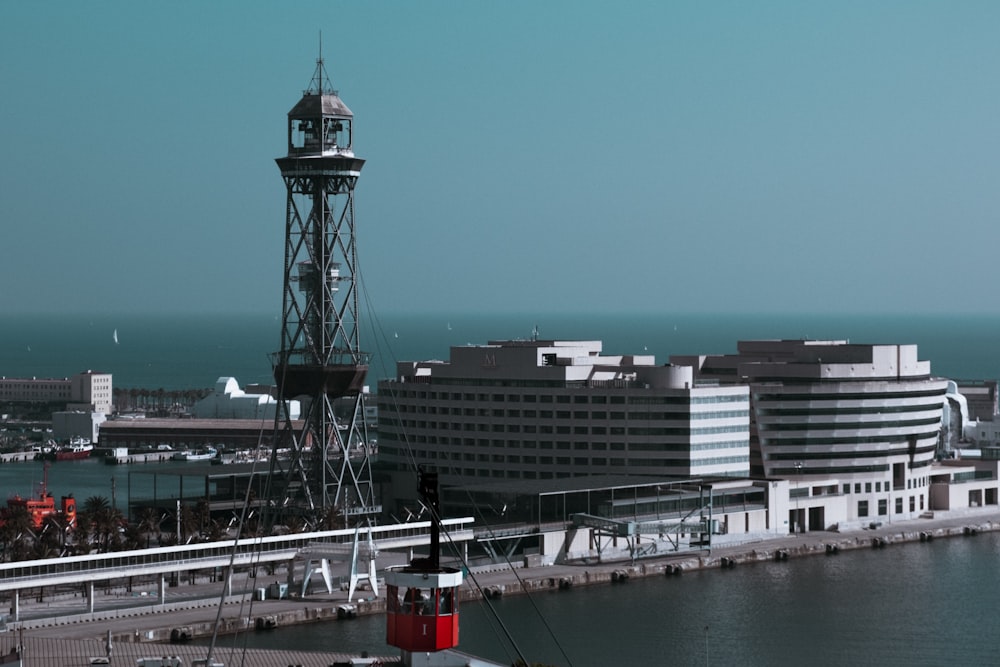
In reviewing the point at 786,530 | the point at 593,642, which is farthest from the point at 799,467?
the point at 593,642

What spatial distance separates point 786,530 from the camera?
287 feet

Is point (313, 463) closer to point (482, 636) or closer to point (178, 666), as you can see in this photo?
point (482, 636)

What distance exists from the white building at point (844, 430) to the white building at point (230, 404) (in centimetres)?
7429

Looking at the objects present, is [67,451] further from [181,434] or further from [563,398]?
[563,398]

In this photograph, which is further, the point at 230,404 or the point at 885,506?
the point at 230,404

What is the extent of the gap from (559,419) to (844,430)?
14.4 meters

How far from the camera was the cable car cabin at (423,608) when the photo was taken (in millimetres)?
26594

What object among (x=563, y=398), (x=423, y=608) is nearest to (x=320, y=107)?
(x=563, y=398)

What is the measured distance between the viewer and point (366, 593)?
64125mm

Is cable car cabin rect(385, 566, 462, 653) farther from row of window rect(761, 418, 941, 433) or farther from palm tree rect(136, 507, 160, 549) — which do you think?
row of window rect(761, 418, 941, 433)

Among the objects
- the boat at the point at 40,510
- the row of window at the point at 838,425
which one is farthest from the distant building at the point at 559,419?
the boat at the point at 40,510

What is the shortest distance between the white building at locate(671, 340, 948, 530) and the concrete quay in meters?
2.13

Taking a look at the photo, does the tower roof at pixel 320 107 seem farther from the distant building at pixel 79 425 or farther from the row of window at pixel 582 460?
the distant building at pixel 79 425

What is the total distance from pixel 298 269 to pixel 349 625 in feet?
97.2
